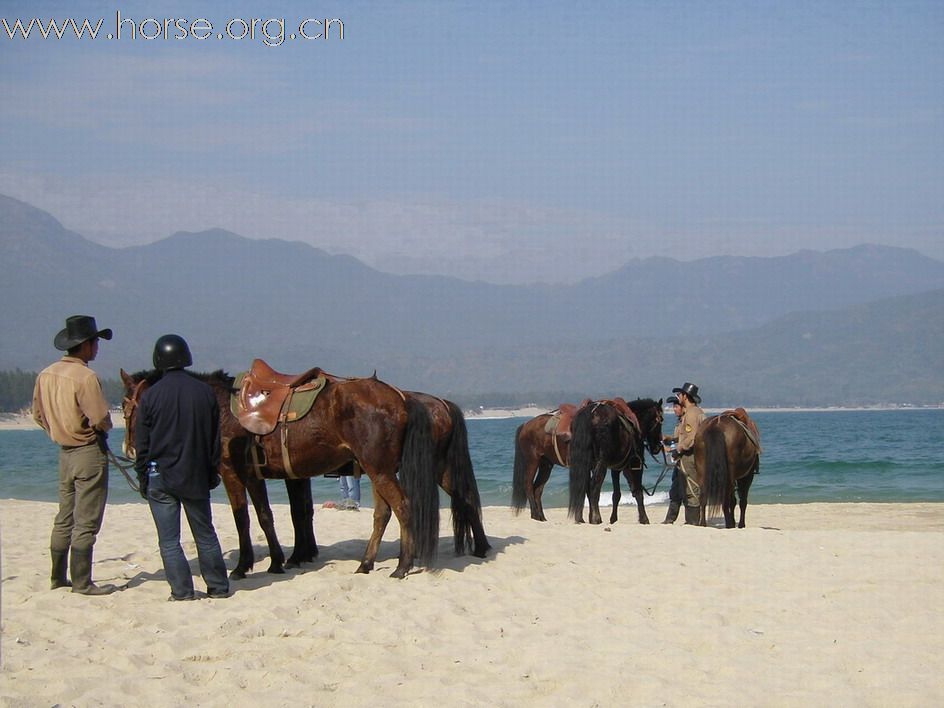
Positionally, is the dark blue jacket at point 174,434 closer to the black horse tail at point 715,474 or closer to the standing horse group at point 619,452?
the standing horse group at point 619,452

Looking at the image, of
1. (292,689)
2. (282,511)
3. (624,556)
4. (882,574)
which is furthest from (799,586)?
(282,511)

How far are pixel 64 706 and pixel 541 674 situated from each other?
269 centimetres

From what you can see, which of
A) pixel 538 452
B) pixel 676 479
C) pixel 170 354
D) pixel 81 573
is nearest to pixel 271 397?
pixel 170 354

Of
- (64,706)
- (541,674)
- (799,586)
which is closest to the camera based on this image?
(64,706)

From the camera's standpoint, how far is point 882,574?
31.1 ft

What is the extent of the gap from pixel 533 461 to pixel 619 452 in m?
1.59

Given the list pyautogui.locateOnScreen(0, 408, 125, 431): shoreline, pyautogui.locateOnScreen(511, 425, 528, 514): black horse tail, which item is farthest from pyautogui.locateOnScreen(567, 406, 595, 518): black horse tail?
pyautogui.locateOnScreen(0, 408, 125, 431): shoreline

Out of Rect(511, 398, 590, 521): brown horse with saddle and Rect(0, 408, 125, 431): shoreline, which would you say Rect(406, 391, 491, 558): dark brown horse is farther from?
Rect(0, 408, 125, 431): shoreline

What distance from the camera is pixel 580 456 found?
13.7 m

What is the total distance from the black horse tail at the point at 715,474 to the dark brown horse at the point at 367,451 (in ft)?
17.9

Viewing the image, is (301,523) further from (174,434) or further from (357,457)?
(174,434)

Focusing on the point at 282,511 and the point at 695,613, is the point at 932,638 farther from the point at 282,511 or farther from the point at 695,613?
the point at 282,511

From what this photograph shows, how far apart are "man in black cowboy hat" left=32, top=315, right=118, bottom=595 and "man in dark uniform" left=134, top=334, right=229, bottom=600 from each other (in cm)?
34

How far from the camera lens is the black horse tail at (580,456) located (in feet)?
44.8
